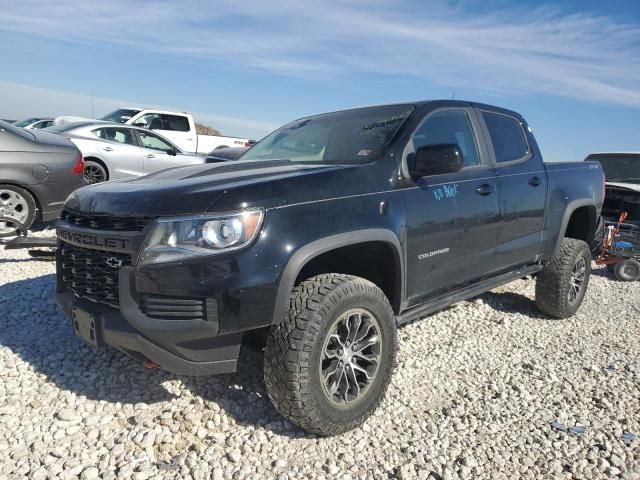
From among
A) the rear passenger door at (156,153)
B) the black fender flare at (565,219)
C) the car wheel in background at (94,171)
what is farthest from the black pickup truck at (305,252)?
the rear passenger door at (156,153)

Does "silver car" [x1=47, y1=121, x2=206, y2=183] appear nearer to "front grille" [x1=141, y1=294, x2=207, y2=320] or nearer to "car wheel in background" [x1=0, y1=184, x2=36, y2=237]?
"car wheel in background" [x1=0, y1=184, x2=36, y2=237]

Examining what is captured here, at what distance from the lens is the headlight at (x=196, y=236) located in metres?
2.33

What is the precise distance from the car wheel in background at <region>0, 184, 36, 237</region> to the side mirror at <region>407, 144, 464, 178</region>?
483 centimetres

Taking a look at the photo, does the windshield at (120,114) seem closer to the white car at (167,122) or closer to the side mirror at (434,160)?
the white car at (167,122)

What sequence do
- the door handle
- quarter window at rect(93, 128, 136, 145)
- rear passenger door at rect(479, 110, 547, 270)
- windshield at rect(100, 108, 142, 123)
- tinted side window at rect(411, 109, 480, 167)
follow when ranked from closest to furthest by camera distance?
tinted side window at rect(411, 109, 480, 167)
the door handle
rear passenger door at rect(479, 110, 547, 270)
quarter window at rect(93, 128, 136, 145)
windshield at rect(100, 108, 142, 123)

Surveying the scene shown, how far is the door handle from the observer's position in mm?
3625

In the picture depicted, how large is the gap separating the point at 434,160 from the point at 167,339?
6.03ft

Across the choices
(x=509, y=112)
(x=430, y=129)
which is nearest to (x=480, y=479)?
(x=430, y=129)

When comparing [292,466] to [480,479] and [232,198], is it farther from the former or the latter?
[232,198]

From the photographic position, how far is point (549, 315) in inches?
191

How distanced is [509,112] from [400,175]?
2.08m

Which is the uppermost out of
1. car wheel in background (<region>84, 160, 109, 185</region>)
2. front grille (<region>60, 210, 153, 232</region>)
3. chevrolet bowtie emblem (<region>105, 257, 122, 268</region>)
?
front grille (<region>60, 210, 153, 232</region>)

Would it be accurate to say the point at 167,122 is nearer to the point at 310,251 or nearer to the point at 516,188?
the point at 516,188

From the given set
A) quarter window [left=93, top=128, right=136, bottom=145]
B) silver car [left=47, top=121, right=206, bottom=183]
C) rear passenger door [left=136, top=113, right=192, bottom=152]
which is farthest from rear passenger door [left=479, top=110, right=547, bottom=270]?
rear passenger door [left=136, top=113, right=192, bottom=152]
